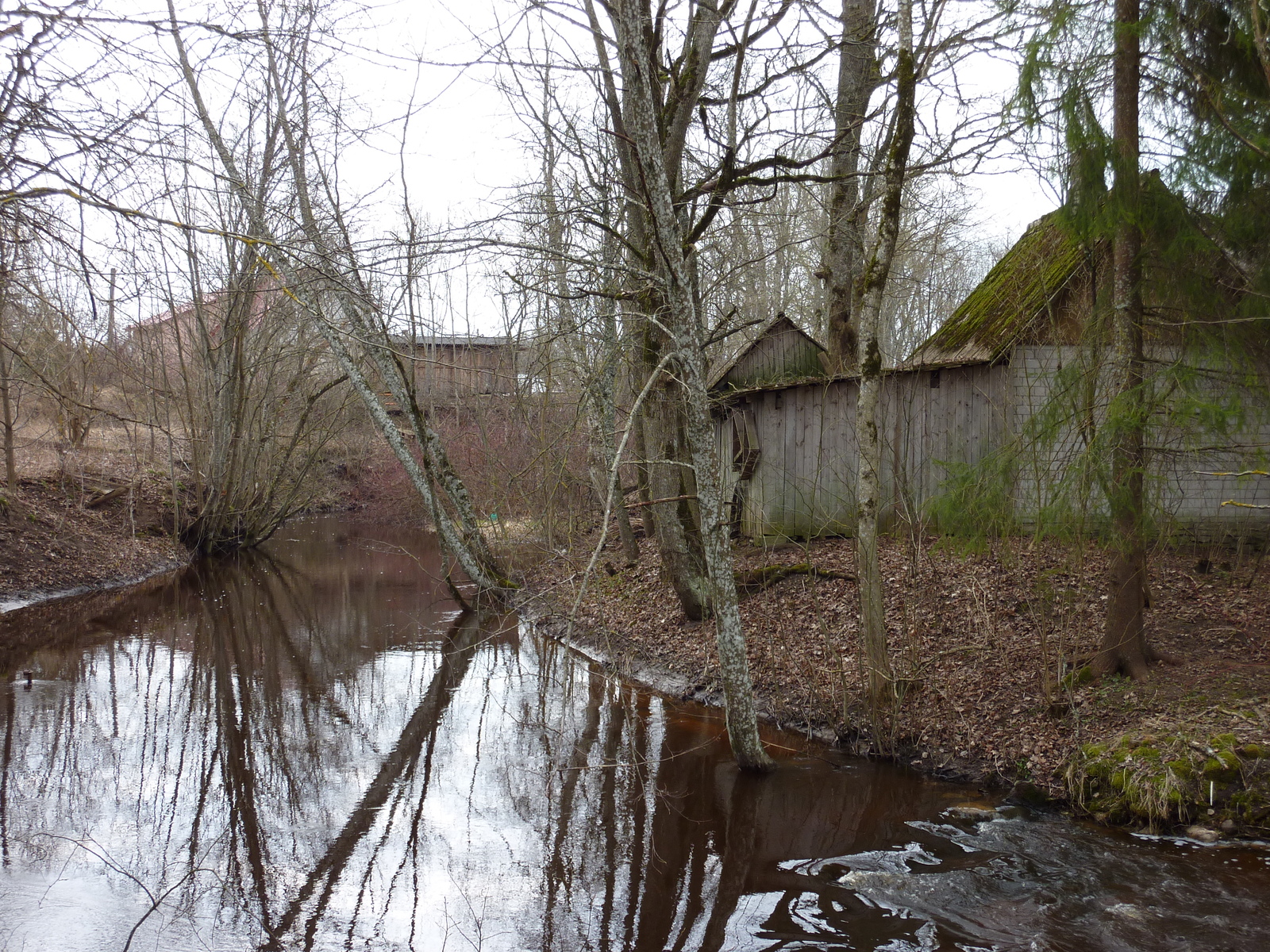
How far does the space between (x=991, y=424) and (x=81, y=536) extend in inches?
686

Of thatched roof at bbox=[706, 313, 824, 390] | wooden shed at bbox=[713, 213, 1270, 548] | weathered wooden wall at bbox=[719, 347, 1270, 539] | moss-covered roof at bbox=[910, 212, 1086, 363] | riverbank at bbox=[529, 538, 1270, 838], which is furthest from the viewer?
thatched roof at bbox=[706, 313, 824, 390]

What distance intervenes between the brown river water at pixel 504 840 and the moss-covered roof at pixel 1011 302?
5.43m

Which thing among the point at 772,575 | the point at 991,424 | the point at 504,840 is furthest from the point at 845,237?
the point at 504,840

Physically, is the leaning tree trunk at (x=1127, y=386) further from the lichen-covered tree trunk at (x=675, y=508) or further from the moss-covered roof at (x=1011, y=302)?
the lichen-covered tree trunk at (x=675, y=508)

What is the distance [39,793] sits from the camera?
7.43m

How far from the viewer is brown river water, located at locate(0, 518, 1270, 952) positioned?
5496 millimetres

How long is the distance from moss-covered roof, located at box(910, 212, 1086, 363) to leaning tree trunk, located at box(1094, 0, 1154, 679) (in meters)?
1.85

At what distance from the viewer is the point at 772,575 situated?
448 inches

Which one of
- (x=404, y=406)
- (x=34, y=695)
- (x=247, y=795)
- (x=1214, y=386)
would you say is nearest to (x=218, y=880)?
(x=247, y=795)

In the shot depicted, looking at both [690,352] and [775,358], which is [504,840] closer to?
[690,352]

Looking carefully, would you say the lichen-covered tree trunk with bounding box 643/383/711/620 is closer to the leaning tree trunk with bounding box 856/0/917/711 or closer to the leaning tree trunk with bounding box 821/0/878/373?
the leaning tree trunk with bounding box 821/0/878/373

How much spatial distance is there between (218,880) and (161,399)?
61.0ft

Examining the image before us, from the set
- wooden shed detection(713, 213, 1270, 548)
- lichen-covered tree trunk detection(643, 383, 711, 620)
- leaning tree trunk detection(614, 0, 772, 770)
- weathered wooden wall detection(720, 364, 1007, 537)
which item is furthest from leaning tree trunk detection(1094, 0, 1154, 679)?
lichen-covered tree trunk detection(643, 383, 711, 620)

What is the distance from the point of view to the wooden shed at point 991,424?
775 cm
